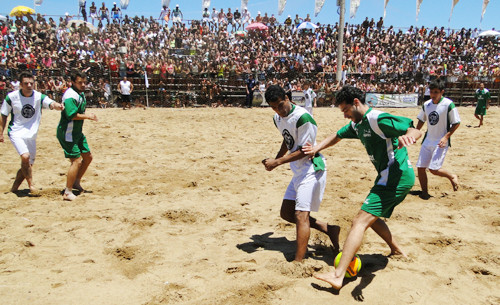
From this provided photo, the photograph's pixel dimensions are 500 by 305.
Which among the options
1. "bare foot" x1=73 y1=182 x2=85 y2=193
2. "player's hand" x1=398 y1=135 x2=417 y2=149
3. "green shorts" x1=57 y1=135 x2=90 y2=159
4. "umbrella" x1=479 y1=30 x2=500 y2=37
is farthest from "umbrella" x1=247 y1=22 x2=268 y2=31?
"player's hand" x1=398 y1=135 x2=417 y2=149

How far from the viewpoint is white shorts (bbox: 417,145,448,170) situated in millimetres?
6301

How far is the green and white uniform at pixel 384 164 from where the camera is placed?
346 centimetres

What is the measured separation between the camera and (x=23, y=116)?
243 inches

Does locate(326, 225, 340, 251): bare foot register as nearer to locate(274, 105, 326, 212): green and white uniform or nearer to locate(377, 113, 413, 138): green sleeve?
locate(274, 105, 326, 212): green and white uniform

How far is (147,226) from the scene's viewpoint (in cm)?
493

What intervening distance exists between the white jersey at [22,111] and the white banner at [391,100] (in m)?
17.5

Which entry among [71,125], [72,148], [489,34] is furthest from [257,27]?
[72,148]

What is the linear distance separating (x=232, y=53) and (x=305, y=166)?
2045 centimetres

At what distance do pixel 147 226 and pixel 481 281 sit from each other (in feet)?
12.3

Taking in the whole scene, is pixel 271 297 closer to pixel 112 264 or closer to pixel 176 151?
pixel 112 264

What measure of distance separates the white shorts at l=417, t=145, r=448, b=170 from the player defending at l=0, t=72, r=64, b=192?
5.98 metres

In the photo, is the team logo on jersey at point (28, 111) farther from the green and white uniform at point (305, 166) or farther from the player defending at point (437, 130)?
the player defending at point (437, 130)

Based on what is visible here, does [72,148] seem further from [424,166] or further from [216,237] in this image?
[424,166]

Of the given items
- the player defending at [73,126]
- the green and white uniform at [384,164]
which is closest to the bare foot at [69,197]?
the player defending at [73,126]
